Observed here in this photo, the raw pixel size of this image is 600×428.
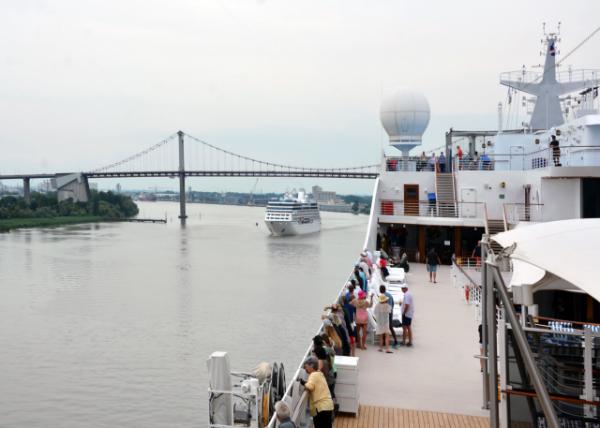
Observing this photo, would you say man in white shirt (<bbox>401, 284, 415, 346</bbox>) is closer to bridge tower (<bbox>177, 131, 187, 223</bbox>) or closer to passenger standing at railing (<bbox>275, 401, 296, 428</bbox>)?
passenger standing at railing (<bbox>275, 401, 296, 428</bbox>)

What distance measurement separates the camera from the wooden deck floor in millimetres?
5465

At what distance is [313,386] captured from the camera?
5000mm

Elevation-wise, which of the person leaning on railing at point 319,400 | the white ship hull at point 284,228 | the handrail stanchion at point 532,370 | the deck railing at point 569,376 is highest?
the handrail stanchion at point 532,370

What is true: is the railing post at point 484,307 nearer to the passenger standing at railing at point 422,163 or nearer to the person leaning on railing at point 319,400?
the person leaning on railing at point 319,400

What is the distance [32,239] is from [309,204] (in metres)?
28.5

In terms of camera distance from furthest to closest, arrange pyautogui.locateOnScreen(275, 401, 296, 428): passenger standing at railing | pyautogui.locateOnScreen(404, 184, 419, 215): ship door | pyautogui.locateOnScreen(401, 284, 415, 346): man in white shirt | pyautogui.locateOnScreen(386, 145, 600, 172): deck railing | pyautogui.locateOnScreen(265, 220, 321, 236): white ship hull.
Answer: pyautogui.locateOnScreen(265, 220, 321, 236): white ship hull
pyautogui.locateOnScreen(404, 184, 419, 215): ship door
pyautogui.locateOnScreen(386, 145, 600, 172): deck railing
pyautogui.locateOnScreen(401, 284, 415, 346): man in white shirt
pyautogui.locateOnScreen(275, 401, 296, 428): passenger standing at railing

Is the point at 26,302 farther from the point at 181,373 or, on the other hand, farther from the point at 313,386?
the point at 313,386

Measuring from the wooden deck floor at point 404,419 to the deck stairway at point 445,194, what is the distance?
391 inches

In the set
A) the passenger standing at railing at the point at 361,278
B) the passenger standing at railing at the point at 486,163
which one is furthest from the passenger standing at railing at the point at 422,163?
the passenger standing at railing at the point at 361,278

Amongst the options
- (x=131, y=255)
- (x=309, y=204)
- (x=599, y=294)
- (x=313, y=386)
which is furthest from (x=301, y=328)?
(x=309, y=204)

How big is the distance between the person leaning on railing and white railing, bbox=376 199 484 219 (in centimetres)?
1062

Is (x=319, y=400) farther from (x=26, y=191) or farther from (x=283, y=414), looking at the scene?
(x=26, y=191)

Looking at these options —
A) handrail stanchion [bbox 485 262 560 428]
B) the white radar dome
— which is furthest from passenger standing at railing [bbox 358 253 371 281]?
the white radar dome

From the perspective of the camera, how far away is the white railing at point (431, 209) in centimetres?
1491
